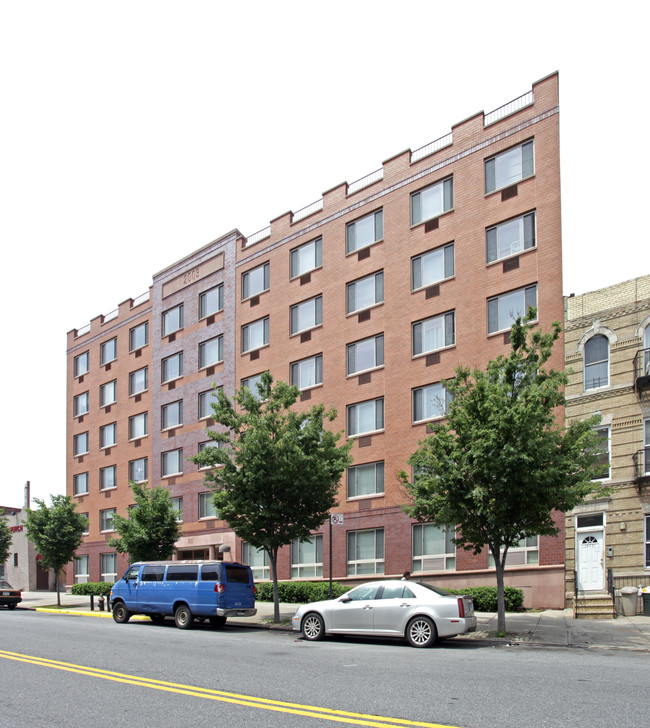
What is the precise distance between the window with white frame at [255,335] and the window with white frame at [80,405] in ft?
58.2

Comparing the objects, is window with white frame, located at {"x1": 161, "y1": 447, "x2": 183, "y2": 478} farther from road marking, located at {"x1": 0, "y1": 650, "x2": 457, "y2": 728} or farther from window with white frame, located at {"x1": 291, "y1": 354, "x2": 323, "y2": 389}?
road marking, located at {"x1": 0, "y1": 650, "x2": 457, "y2": 728}

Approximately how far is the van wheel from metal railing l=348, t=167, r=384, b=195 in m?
18.9

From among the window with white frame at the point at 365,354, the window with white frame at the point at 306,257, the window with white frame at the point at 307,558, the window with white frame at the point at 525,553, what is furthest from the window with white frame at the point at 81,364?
the window with white frame at the point at 525,553

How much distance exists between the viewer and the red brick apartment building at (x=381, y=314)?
1080 inches

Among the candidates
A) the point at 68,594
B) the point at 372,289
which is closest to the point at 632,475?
the point at 372,289

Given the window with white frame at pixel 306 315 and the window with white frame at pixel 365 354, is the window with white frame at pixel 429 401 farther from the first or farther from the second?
the window with white frame at pixel 306 315

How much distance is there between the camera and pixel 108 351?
165ft

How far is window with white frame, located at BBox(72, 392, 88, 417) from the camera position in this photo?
51.8 meters

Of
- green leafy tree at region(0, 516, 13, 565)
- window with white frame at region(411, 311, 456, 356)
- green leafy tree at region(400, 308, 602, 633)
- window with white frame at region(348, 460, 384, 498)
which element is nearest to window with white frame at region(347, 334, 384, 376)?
window with white frame at region(411, 311, 456, 356)

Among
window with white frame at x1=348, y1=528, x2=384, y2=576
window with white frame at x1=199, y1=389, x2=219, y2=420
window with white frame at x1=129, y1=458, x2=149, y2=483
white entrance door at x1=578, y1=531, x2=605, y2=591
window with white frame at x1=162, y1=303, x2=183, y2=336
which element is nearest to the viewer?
white entrance door at x1=578, y1=531, x2=605, y2=591

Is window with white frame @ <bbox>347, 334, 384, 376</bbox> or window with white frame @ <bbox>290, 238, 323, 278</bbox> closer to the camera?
window with white frame @ <bbox>347, 334, 384, 376</bbox>

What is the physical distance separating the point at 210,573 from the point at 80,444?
105ft

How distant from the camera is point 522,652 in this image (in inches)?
611

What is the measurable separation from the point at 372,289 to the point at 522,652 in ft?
63.2
